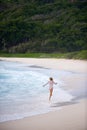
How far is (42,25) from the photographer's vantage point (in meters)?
4.70

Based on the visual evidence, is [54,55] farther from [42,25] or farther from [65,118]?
[65,118]

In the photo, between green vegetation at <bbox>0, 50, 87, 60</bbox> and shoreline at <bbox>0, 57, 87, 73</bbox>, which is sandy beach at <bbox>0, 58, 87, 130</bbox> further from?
green vegetation at <bbox>0, 50, 87, 60</bbox>

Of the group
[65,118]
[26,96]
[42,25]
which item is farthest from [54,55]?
[65,118]

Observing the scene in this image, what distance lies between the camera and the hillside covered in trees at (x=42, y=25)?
4.54 meters

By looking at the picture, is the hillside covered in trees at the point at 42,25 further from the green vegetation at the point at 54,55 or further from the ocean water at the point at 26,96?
the ocean water at the point at 26,96

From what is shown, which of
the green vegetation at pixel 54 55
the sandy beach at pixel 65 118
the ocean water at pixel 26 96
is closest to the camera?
the sandy beach at pixel 65 118

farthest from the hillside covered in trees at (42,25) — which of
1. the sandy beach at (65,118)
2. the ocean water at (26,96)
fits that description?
the sandy beach at (65,118)

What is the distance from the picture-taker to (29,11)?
4613 mm

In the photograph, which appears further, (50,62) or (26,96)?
(50,62)

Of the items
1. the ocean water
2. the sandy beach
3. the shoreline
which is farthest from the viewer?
the shoreline

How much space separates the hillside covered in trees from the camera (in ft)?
14.9

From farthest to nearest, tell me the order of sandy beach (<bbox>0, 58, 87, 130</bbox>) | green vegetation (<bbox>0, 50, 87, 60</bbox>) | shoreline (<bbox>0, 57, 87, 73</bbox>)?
1. green vegetation (<bbox>0, 50, 87, 60</bbox>)
2. shoreline (<bbox>0, 57, 87, 73</bbox>)
3. sandy beach (<bbox>0, 58, 87, 130</bbox>)

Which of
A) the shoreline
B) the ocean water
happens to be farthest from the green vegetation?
the ocean water

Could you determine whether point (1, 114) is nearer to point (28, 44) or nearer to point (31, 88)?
point (31, 88)
